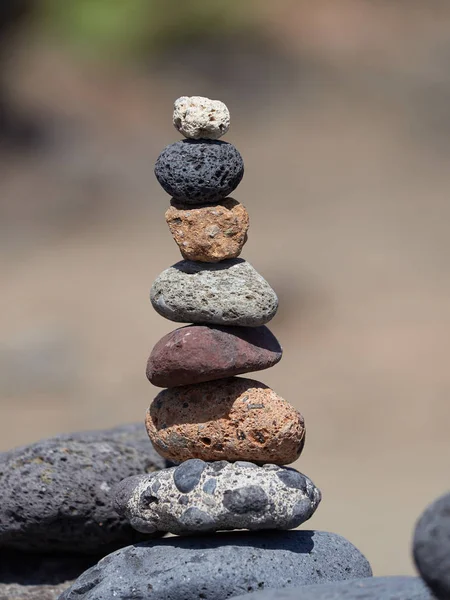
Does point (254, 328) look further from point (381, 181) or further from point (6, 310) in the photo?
point (381, 181)

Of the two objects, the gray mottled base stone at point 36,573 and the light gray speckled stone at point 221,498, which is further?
the gray mottled base stone at point 36,573

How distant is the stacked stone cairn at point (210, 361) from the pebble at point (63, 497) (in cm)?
75

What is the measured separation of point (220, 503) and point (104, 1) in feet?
72.7

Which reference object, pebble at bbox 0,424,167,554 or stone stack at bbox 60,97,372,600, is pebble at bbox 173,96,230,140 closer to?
stone stack at bbox 60,97,372,600

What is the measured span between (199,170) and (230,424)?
1279mm

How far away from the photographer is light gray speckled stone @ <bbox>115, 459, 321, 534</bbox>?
5094 mm

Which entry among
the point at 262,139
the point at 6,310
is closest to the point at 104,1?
the point at 262,139

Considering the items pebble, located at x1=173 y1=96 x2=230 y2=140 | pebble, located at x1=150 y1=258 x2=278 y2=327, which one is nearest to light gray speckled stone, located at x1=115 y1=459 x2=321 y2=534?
pebble, located at x1=150 y1=258 x2=278 y2=327

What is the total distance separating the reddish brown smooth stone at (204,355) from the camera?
5.27 m

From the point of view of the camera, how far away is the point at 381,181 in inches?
942

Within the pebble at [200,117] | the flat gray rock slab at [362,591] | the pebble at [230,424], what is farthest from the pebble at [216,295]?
the flat gray rock slab at [362,591]

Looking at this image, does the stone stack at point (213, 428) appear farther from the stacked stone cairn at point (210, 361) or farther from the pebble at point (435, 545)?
the pebble at point (435, 545)

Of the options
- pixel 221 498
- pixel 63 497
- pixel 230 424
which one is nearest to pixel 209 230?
pixel 230 424

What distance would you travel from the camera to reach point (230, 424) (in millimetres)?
5312
